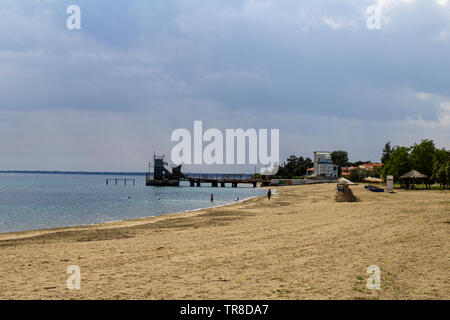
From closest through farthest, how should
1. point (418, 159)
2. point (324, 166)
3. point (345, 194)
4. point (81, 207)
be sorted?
point (345, 194), point (81, 207), point (418, 159), point (324, 166)

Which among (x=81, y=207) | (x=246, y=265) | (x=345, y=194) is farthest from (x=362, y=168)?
(x=246, y=265)

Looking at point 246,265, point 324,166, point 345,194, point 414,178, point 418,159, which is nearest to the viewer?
point 246,265

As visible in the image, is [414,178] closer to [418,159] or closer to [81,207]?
[418,159]

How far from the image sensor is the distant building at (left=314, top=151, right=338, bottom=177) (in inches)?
→ 5546

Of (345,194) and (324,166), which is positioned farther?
(324,166)

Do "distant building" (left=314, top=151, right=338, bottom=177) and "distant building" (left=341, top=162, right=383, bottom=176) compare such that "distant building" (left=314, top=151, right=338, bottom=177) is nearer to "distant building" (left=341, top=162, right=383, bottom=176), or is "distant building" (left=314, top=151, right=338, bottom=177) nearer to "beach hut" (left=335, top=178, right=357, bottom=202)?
"distant building" (left=341, top=162, right=383, bottom=176)

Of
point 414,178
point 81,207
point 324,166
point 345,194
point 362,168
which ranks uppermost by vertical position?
point 324,166

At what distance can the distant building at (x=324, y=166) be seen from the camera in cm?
14088

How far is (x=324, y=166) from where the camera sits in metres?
142

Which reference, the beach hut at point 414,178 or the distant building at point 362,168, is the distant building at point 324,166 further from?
the beach hut at point 414,178
